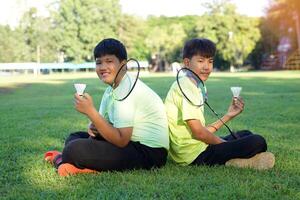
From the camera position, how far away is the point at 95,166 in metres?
3.78

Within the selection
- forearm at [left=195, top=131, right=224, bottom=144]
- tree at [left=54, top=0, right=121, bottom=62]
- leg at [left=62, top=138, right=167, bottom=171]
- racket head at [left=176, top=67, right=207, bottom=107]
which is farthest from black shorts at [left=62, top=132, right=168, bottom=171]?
tree at [left=54, top=0, right=121, bottom=62]

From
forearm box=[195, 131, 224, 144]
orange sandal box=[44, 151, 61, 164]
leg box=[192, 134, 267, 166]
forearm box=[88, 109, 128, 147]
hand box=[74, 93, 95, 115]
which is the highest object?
hand box=[74, 93, 95, 115]

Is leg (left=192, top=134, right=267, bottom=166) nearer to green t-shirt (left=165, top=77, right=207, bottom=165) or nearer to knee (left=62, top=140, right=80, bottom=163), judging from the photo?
green t-shirt (left=165, top=77, right=207, bottom=165)

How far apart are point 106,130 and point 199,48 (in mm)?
1104

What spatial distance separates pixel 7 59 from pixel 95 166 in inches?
2197

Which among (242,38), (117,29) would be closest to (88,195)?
(242,38)

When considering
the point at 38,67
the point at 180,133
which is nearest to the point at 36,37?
the point at 38,67

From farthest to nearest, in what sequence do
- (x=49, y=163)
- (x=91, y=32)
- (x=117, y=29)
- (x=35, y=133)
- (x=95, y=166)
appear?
(x=117, y=29) < (x=91, y=32) < (x=35, y=133) < (x=49, y=163) < (x=95, y=166)

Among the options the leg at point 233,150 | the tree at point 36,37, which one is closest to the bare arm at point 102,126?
the leg at point 233,150

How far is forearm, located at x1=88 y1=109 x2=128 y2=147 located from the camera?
3.44 meters

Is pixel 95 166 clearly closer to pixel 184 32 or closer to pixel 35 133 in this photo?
pixel 35 133

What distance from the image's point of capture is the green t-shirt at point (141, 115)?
3682 mm

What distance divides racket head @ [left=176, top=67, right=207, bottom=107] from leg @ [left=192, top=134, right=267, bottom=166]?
43 cm

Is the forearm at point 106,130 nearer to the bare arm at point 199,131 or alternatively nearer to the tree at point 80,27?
the bare arm at point 199,131
